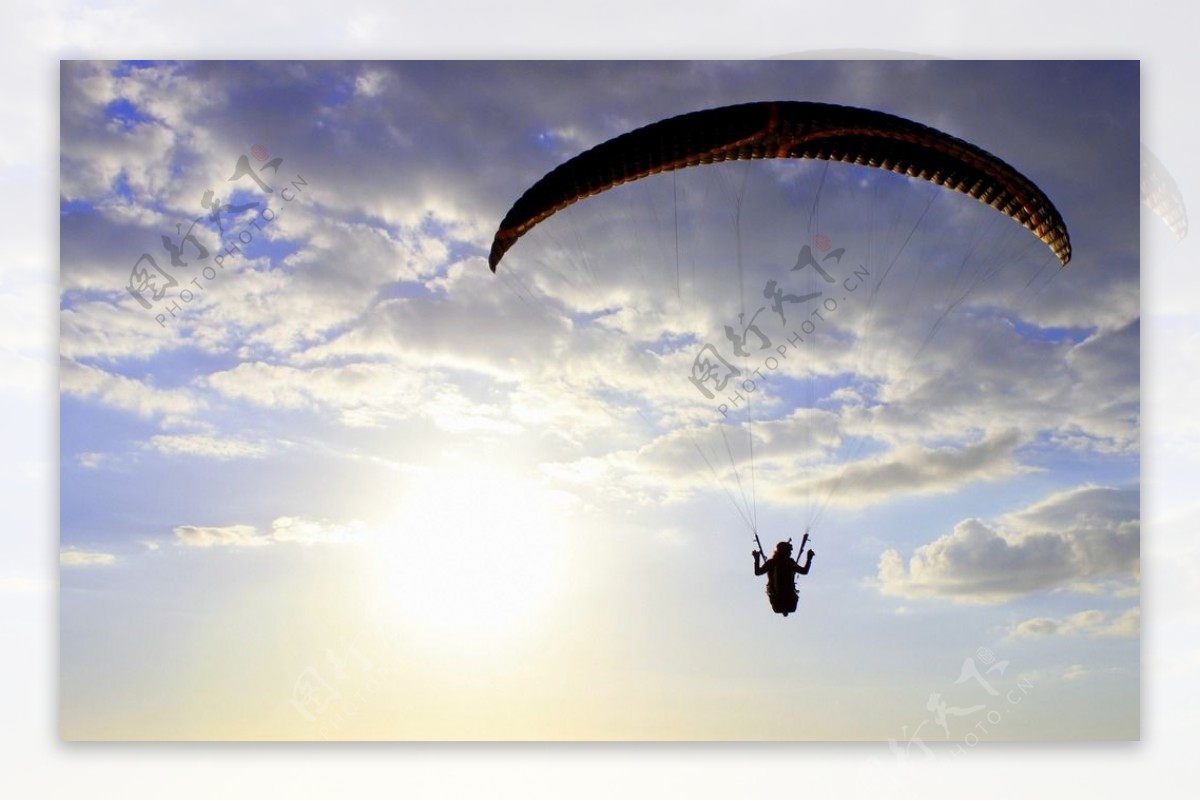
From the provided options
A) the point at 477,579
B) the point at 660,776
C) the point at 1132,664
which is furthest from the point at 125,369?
the point at 1132,664

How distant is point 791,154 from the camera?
6145mm

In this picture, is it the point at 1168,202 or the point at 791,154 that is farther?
the point at 1168,202

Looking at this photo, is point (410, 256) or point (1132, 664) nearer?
point (1132, 664)

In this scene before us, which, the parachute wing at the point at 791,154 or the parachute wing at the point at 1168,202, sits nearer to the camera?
the parachute wing at the point at 791,154

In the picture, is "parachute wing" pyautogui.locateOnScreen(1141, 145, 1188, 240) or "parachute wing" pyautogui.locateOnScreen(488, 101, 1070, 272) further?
"parachute wing" pyautogui.locateOnScreen(1141, 145, 1188, 240)

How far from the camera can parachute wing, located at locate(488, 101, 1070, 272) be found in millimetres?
5992

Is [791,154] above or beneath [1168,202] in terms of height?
above

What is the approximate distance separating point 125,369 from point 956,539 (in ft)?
15.0

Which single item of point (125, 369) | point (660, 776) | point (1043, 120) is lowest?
point (660, 776)

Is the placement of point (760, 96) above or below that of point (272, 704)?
above

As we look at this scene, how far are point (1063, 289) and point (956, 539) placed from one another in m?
1.50

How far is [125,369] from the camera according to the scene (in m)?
6.39

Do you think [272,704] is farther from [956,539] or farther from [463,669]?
[956,539]

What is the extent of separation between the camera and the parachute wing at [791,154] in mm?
5992
